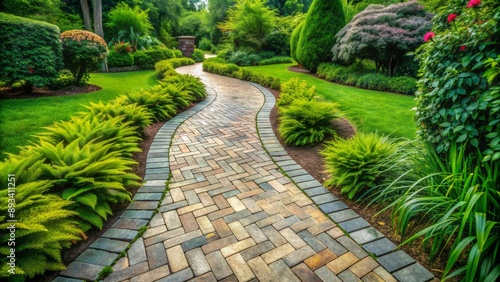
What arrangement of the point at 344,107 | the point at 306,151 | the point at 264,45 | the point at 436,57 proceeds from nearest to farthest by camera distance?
the point at 436,57 < the point at 306,151 < the point at 344,107 < the point at 264,45

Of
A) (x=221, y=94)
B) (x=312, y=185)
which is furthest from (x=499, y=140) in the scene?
(x=221, y=94)

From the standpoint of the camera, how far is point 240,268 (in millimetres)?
1882

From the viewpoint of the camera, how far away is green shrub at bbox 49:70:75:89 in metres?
7.45

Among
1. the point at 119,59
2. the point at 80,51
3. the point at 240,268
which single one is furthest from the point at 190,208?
the point at 119,59

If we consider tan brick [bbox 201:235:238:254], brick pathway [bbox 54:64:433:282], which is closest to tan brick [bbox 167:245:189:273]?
brick pathway [bbox 54:64:433:282]

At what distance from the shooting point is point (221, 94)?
335 inches

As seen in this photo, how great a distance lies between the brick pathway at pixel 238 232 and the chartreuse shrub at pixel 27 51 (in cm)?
505

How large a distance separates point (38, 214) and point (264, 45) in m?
18.9

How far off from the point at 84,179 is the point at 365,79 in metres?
9.01

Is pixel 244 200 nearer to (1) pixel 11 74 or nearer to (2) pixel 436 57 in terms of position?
(2) pixel 436 57

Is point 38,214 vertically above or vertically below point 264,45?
below

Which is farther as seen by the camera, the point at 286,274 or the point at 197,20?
the point at 197,20

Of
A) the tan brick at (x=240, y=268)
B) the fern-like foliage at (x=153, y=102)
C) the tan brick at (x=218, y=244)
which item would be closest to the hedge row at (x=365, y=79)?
the fern-like foliage at (x=153, y=102)

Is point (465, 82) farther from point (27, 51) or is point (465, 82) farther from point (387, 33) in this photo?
point (27, 51)
